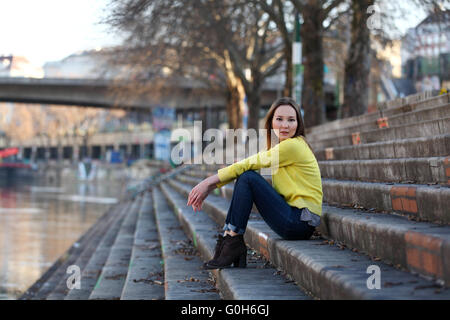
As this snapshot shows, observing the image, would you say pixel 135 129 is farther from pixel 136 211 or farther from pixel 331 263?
pixel 331 263

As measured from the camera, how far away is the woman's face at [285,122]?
488 centimetres

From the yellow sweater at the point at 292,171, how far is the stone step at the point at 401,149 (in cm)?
115

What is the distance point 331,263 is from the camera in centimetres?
377

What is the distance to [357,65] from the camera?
16.8 meters

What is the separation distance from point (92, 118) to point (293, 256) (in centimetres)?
8704

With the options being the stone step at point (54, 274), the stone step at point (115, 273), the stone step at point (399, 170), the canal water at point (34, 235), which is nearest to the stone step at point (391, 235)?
the stone step at point (399, 170)

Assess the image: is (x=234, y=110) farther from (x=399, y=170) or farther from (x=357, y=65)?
(x=399, y=170)

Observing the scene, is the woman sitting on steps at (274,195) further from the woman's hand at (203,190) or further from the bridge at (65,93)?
the bridge at (65,93)

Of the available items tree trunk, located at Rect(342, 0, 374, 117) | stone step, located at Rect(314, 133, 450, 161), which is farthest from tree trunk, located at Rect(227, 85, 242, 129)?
stone step, located at Rect(314, 133, 450, 161)

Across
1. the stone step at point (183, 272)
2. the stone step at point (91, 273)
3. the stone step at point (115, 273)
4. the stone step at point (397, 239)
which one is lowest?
the stone step at point (91, 273)

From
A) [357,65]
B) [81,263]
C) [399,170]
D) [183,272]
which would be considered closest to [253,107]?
[357,65]

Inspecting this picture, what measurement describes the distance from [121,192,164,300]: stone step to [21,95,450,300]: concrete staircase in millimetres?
11

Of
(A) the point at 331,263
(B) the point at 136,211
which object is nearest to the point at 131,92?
(B) the point at 136,211

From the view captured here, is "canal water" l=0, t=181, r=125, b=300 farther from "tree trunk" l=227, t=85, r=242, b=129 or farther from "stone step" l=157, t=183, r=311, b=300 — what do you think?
"tree trunk" l=227, t=85, r=242, b=129
